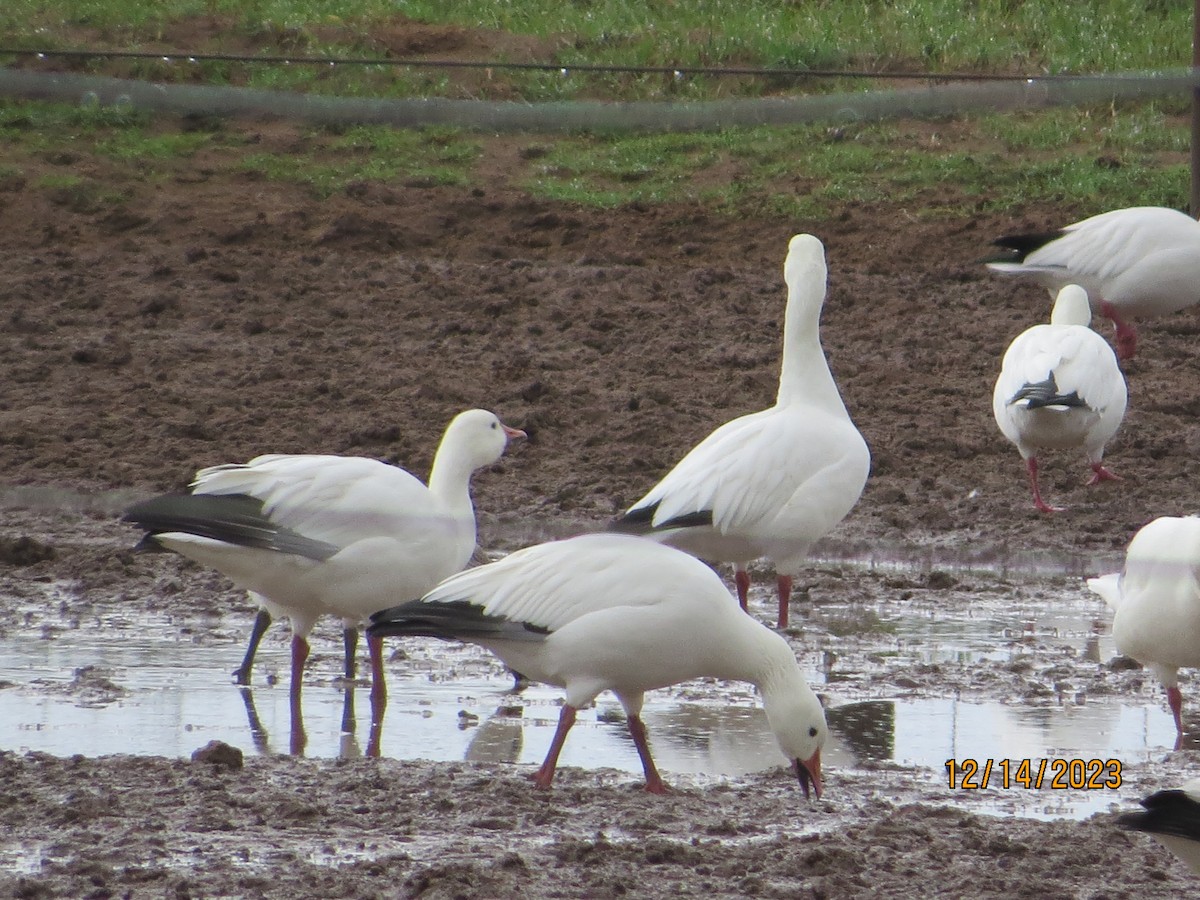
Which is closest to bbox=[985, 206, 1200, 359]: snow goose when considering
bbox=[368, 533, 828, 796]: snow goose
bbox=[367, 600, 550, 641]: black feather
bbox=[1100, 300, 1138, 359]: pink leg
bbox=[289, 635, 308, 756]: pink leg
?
bbox=[1100, 300, 1138, 359]: pink leg

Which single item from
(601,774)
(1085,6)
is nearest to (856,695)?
(601,774)

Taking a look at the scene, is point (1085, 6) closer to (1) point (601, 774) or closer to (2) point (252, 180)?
(2) point (252, 180)

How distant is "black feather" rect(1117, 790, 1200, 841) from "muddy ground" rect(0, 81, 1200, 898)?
590mm

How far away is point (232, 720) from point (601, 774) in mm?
1311

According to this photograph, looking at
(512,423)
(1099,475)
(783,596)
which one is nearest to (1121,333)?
(1099,475)

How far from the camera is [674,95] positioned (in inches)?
672

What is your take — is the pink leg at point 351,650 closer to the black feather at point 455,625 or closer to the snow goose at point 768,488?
the snow goose at point 768,488

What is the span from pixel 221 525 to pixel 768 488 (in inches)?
79.7

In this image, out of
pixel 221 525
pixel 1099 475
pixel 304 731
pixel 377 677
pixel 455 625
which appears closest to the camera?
pixel 455 625

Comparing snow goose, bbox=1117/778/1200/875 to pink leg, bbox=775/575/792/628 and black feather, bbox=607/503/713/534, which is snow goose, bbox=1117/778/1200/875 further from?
pink leg, bbox=775/575/792/628

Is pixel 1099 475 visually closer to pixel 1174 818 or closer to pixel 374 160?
pixel 1174 818

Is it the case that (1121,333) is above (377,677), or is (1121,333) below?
above

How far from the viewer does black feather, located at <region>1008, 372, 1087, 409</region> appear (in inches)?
348

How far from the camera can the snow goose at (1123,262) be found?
38.4ft
